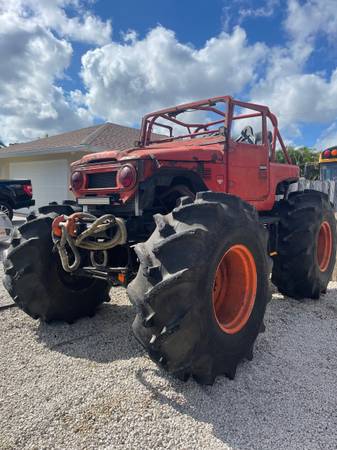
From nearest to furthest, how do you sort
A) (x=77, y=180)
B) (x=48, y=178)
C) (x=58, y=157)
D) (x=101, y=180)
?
(x=101, y=180) → (x=77, y=180) → (x=58, y=157) → (x=48, y=178)

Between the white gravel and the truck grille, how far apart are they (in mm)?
1494

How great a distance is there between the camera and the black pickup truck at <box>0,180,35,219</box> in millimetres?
11719

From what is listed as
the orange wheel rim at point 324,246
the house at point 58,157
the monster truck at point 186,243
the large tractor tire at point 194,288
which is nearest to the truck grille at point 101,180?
the monster truck at point 186,243

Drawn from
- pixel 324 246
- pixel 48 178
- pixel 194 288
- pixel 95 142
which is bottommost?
pixel 324 246

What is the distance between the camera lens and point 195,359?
2.51 metres

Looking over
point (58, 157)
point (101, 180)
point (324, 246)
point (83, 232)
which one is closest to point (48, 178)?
point (58, 157)

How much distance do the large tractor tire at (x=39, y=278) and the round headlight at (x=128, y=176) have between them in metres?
0.91

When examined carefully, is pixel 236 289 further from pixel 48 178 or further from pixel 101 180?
pixel 48 178

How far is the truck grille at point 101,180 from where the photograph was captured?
359 cm

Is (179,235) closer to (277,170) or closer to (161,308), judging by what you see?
(161,308)

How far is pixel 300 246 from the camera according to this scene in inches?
178

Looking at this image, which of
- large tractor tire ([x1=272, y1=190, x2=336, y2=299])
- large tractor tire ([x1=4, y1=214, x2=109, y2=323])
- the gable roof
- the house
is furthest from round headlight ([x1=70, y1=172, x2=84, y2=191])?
the house

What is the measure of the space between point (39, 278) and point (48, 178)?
509 inches

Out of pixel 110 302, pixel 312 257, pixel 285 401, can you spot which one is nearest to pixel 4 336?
pixel 110 302
